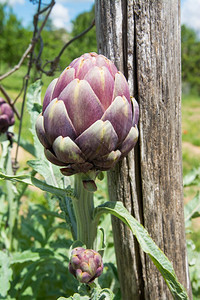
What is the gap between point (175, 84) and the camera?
0.85 metres

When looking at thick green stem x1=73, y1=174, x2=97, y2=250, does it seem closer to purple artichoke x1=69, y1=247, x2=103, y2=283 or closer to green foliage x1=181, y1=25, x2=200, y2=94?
purple artichoke x1=69, y1=247, x2=103, y2=283

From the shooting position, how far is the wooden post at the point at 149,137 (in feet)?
2.61

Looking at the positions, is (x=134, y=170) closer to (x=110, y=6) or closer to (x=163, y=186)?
(x=163, y=186)

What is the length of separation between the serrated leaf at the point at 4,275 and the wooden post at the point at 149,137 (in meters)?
0.36

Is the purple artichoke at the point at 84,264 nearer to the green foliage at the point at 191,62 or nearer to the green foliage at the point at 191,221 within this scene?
the green foliage at the point at 191,221

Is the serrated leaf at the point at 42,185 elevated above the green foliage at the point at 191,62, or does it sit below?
below

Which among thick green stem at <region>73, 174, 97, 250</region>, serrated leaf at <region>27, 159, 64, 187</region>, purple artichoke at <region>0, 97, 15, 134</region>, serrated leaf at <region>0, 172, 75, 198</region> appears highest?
purple artichoke at <region>0, 97, 15, 134</region>

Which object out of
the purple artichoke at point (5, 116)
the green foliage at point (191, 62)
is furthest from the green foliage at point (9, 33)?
the purple artichoke at point (5, 116)

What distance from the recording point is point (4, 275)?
105cm

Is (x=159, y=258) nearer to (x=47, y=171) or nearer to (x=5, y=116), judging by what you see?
(x=47, y=171)

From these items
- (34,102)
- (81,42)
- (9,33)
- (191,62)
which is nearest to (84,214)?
(34,102)

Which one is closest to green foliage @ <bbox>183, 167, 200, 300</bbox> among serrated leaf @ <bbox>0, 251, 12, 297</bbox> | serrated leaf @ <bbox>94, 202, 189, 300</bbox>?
serrated leaf @ <bbox>94, 202, 189, 300</bbox>

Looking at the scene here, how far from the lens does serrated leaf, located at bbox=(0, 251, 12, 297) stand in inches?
40.5

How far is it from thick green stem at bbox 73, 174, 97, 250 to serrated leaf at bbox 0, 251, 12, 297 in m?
0.36
